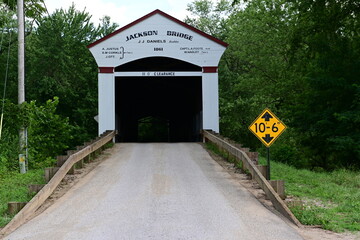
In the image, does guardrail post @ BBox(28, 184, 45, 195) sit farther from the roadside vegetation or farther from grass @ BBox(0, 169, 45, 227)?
the roadside vegetation

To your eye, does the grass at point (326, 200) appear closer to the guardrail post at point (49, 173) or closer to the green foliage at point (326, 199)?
the green foliage at point (326, 199)

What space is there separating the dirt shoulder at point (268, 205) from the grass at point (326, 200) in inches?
8.5

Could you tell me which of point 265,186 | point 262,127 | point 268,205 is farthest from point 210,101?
point 268,205

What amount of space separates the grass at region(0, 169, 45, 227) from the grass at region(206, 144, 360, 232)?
474cm

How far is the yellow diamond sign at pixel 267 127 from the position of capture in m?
10.9

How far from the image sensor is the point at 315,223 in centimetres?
742

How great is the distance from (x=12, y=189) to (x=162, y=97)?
2613cm

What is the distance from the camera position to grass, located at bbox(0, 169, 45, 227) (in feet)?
26.9

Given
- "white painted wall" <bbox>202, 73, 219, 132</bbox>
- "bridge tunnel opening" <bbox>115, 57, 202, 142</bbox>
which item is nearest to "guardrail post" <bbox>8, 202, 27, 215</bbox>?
"white painted wall" <bbox>202, 73, 219, 132</bbox>

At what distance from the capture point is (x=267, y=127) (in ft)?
36.1

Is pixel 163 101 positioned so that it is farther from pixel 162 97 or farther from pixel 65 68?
pixel 65 68

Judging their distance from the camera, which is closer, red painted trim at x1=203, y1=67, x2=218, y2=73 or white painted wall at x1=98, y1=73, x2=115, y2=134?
white painted wall at x1=98, y1=73, x2=115, y2=134

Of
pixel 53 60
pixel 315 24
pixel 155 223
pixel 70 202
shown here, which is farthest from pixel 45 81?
pixel 155 223

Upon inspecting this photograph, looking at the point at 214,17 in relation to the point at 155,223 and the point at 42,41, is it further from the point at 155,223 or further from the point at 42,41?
the point at 155,223
